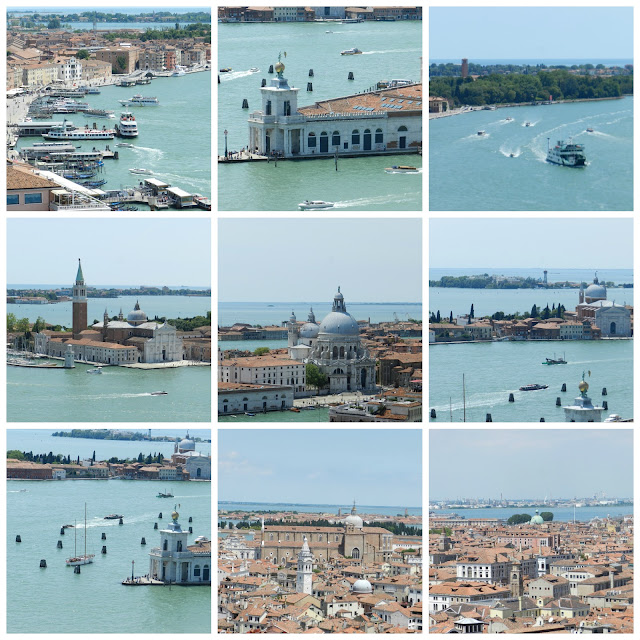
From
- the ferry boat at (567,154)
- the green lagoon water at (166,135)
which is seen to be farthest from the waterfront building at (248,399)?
the ferry boat at (567,154)

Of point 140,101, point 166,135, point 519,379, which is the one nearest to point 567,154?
A: point 519,379

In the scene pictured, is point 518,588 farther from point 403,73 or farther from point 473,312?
point 403,73

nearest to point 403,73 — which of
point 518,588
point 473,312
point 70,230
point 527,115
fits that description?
point 527,115

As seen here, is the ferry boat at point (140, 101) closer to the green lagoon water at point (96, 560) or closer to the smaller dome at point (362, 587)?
the green lagoon water at point (96, 560)

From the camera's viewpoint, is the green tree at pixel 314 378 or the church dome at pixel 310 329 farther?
the green tree at pixel 314 378

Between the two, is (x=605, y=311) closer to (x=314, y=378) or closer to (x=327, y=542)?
(x=314, y=378)

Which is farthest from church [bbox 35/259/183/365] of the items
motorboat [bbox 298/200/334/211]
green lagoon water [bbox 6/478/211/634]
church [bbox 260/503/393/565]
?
church [bbox 260/503/393/565]
